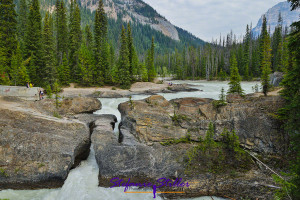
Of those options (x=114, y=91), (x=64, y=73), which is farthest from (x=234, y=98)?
(x=64, y=73)

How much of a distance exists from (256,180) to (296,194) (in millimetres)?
2886

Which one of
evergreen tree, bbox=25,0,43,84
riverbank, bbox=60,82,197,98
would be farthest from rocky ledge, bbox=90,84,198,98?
evergreen tree, bbox=25,0,43,84

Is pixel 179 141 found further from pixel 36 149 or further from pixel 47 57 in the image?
pixel 47 57

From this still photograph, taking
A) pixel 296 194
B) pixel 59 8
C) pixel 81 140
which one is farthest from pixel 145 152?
pixel 59 8

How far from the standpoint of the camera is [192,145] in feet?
36.9

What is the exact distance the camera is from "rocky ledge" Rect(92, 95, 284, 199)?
8.25 meters

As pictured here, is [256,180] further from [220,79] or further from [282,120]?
[220,79]

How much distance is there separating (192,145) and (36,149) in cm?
918

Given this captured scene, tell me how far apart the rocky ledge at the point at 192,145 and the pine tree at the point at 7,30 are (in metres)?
26.2

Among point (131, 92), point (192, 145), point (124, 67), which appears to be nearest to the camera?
point (192, 145)

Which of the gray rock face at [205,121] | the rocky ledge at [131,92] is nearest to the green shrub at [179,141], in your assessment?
the gray rock face at [205,121]

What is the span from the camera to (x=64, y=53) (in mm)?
41312

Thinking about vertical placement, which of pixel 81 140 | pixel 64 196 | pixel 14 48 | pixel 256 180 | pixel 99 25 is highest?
pixel 99 25

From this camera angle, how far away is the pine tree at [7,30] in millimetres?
27453
